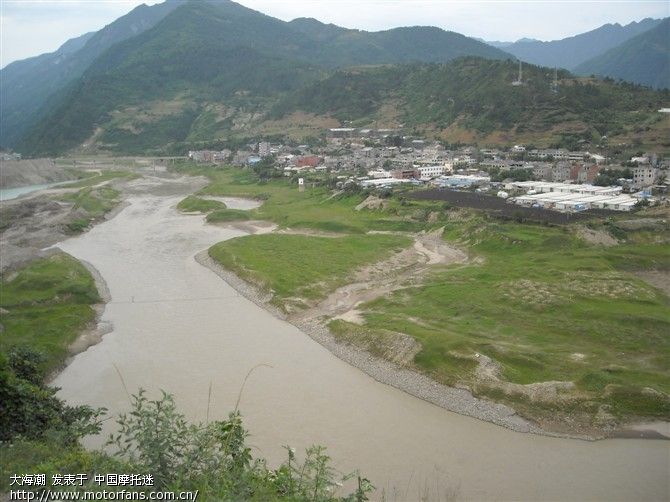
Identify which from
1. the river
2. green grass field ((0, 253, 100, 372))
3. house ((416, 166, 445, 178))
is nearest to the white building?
house ((416, 166, 445, 178))

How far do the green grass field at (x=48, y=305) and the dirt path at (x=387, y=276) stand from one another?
9.61 metres

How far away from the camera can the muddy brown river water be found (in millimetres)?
13922

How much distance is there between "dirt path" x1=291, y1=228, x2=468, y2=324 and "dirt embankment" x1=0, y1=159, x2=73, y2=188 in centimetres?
6538

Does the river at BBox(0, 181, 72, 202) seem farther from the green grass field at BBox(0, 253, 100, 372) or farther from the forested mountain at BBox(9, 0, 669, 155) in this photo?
the green grass field at BBox(0, 253, 100, 372)

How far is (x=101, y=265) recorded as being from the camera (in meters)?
35.9

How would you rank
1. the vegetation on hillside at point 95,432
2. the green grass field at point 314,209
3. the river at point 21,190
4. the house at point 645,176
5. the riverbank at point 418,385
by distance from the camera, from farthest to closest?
the river at point 21,190 < the house at point 645,176 < the green grass field at point 314,209 < the riverbank at point 418,385 < the vegetation on hillside at point 95,432

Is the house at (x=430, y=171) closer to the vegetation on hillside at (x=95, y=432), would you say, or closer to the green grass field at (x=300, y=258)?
the green grass field at (x=300, y=258)

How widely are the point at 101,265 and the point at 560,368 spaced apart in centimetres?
2812

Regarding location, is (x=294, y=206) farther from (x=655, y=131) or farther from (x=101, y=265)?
(x=655, y=131)

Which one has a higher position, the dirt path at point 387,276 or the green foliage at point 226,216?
the dirt path at point 387,276

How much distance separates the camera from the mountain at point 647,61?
179625 millimetres

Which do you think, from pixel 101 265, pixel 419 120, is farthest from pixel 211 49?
pixel 101 265

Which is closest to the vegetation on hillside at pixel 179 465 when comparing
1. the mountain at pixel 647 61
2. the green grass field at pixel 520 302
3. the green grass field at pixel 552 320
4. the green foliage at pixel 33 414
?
the green foliage at pixel 33 414

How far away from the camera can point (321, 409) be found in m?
17.5
